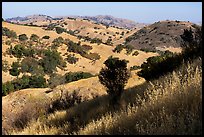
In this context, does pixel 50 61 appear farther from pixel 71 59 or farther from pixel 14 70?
pixel 14 70

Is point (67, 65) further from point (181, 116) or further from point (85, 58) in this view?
point (181, 116)

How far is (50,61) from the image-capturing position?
42344mm

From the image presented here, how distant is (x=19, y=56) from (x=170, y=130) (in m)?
39.0

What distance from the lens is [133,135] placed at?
5617 millimetres

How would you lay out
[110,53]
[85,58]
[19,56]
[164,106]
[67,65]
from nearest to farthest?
[164,106]
[19,56]
[67,65]
[85,58]
[110,53]

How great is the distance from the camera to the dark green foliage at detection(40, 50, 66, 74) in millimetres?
40559

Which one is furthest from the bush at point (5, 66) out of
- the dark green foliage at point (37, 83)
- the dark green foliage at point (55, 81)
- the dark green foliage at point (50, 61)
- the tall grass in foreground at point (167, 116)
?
the tall grass in foreground at point (167, 116)

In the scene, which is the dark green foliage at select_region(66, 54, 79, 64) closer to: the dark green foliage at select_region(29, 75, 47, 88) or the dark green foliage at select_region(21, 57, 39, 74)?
the dark green foliage at select_region(21, 57, 39, 74)

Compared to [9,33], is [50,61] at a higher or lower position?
lower

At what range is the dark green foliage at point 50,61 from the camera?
40.6 metres

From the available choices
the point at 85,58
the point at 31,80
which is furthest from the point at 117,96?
the point at 85,58

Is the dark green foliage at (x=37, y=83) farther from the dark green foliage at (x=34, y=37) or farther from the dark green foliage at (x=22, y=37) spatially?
the dark green foliage at (x=34, y=37)

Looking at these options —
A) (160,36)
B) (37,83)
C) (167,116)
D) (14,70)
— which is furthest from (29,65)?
(160,36)

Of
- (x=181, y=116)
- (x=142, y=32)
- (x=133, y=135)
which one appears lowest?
(x=142, y=32)
